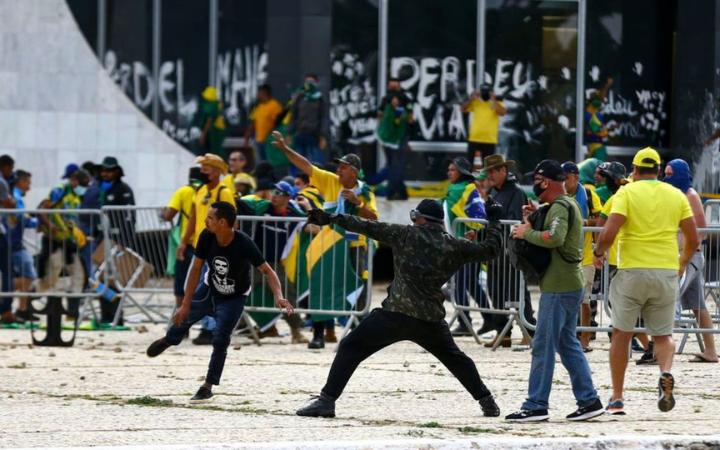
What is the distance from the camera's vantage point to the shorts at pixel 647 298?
11312 millimetres

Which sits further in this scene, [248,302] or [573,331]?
[248,302]

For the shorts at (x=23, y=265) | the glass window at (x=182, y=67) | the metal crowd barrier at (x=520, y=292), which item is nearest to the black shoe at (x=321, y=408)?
the metal crowd barrier at (x=520, y=292)

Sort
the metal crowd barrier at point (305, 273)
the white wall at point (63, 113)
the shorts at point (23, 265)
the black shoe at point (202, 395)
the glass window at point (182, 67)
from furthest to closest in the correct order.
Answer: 1. the glass window at point (182, 67)
2. the white wall at point (63, 113)
3. the shorts at point (23, 265)
4. the metal crowd barrier at point (305, 273)
5. the black shoe at point (202, 395)

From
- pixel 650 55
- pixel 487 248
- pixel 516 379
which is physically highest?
pixel 650 55

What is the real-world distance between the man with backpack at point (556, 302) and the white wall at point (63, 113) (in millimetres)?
13987

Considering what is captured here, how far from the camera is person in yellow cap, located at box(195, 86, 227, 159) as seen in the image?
24.8 meters

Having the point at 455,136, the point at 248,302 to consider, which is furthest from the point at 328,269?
the point at 455,136

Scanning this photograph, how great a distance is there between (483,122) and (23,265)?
287 inches

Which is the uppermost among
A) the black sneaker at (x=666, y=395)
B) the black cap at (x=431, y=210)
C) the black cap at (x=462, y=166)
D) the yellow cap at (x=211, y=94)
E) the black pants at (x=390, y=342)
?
the yellow cap at (x=211, y=94)

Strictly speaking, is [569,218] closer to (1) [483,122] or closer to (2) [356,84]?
(1) [483,122]

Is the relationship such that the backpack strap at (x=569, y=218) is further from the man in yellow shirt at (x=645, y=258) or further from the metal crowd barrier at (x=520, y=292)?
the metal crowd barrier at (x=520, y=292)

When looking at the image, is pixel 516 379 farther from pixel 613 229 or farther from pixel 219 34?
pixel 219 34

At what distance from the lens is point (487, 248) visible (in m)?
11.1

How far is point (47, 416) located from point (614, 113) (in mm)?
15572
